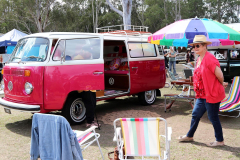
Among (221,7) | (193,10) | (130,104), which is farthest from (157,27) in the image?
(130,104)

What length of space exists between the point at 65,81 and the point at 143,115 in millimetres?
2606

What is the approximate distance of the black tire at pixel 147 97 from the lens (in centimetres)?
870

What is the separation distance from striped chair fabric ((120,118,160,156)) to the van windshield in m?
3.16

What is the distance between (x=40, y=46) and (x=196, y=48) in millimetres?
3436

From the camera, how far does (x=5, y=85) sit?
6438 mm

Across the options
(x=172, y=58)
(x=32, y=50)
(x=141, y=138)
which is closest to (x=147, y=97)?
(x=32, y=50)

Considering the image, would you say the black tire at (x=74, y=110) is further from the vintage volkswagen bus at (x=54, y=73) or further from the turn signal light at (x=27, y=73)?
the turn signal light at (x=27, y=73)

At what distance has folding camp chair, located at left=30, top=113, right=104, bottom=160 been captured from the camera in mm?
3260

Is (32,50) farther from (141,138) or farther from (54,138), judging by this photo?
(141,138)

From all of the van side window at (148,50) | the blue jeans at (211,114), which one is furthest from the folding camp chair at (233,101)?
the van side window at (148,50)

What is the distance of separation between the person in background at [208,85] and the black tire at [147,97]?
3723mm

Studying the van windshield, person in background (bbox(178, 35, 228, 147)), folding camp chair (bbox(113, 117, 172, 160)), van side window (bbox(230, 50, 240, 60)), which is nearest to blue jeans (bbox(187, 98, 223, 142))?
person in background (bbox(178, 35, 228, 147))

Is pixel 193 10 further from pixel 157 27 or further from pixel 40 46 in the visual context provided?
pixel 40 46

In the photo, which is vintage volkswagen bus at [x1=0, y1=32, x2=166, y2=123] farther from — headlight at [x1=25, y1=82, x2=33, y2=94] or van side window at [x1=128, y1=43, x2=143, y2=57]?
van side window at [x1=128, y1=43, x2=143, y2=57]
